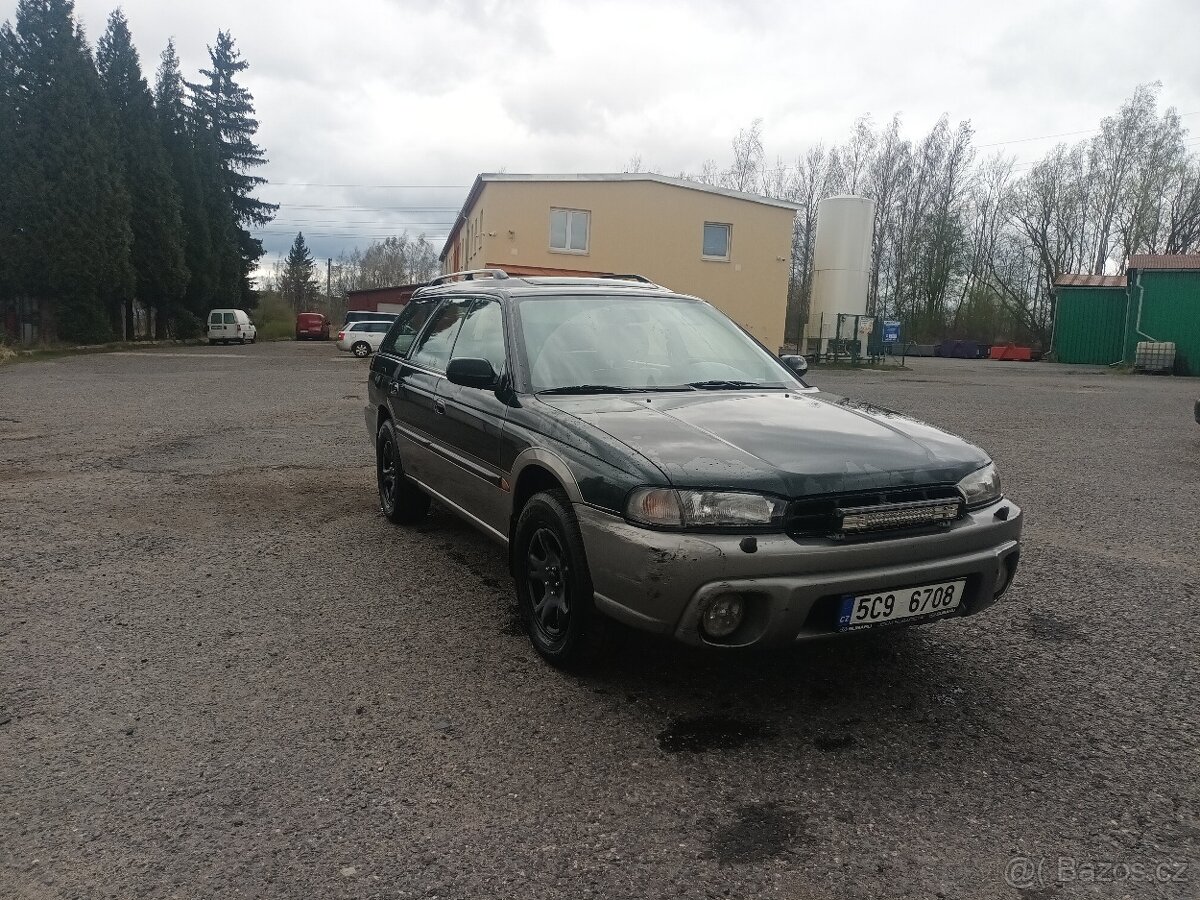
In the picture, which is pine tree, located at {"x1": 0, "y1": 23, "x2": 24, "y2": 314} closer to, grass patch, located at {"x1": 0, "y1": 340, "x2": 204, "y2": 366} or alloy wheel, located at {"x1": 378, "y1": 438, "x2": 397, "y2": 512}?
grass patch, located at {"x1": 0, "y1": 340, "x2": 204, "y2": 366}

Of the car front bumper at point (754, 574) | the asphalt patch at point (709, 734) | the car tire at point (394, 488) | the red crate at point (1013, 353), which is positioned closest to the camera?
the car front bumper at point (754, 574)

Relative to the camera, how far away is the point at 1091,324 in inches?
1431

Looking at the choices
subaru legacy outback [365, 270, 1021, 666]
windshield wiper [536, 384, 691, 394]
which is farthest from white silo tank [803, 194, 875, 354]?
windshield wiper [536, 384, 691, 394]

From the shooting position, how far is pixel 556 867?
7.70ft

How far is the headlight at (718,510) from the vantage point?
2.99 m

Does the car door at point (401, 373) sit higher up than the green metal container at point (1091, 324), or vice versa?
the green metal container at point (1091, 324)

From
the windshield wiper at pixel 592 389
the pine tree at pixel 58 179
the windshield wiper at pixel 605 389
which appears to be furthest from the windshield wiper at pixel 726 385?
the pine tree at pixel 58 179

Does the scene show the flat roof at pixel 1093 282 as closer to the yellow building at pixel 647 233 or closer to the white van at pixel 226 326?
the yellow building at pixel 647 233

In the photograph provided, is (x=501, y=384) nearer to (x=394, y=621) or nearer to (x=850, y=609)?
(x=394, y=621)

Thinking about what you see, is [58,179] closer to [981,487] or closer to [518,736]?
[518,736]

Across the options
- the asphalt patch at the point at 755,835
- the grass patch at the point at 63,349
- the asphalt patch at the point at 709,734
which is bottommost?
the asphalt patch at the point at 755,835

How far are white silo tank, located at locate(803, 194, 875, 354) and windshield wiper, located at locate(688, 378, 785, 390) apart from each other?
30763mm

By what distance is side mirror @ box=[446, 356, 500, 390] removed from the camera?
4.16 meters

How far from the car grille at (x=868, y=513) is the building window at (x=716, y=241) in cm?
2773
